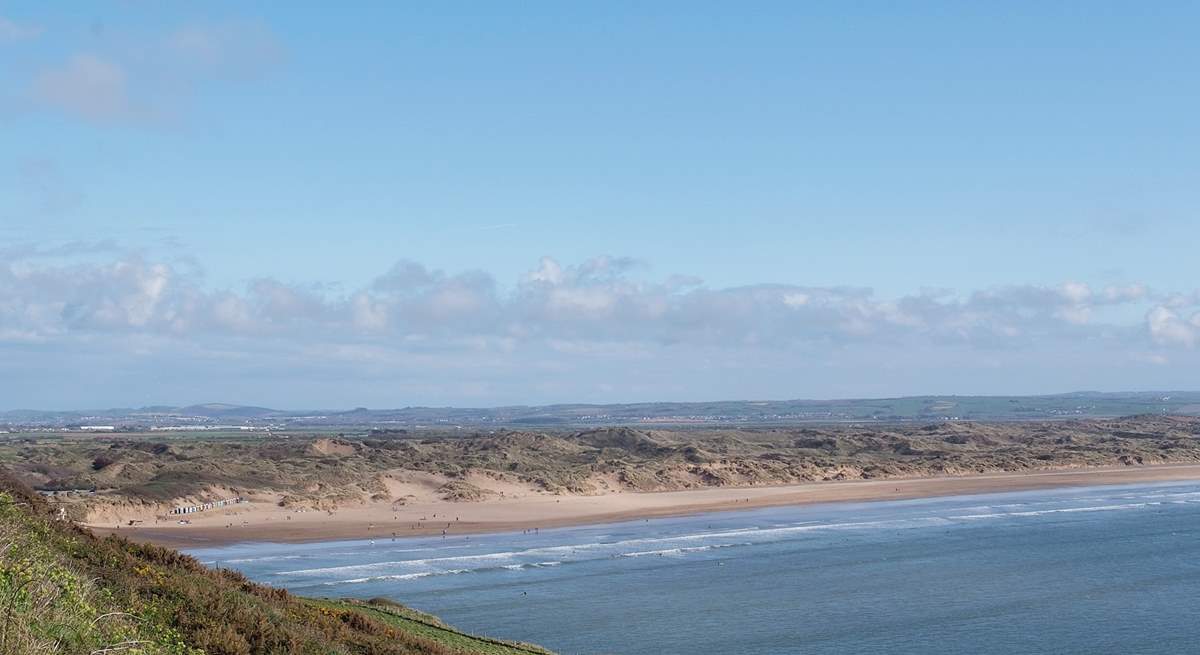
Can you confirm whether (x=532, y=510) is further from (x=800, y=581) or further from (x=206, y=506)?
(x=800, y=581)

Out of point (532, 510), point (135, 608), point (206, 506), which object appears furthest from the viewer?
point (532, 510)

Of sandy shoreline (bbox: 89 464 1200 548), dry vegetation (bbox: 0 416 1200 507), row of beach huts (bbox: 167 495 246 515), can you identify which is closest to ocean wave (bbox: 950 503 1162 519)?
sandy shoreline (bbox: 89 464 1200 548)

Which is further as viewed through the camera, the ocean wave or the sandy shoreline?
the ocean wave

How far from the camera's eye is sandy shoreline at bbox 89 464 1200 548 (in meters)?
62.9

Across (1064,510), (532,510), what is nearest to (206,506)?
(532,510)

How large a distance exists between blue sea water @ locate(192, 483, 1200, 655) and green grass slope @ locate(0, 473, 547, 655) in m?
13.8

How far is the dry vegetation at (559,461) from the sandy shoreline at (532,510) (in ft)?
11.7

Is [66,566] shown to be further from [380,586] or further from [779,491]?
[779,491]

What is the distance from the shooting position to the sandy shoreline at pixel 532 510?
2477 inches

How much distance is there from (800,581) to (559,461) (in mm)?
63646

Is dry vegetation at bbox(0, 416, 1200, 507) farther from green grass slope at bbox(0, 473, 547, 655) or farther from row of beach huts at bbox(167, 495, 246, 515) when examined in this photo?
green grass slope at bbox(0, 473, 547, 655)

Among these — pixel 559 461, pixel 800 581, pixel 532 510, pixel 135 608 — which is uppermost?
pixel 135 608

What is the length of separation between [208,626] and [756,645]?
20823 mm

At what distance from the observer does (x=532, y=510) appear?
7812 cm
